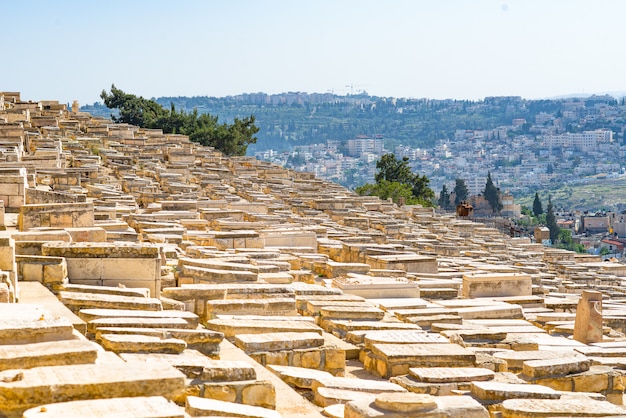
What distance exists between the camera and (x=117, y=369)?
4.79 metres

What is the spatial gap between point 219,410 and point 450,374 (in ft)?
7.70

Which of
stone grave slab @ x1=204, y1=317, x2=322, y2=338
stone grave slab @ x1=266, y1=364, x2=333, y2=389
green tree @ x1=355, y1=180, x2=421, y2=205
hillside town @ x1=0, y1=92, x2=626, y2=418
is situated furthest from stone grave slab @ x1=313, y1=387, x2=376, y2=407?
green tree @ x1=355, y1=180, x2=421, y2=205

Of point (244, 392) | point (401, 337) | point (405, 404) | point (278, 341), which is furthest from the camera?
point (401, 337)

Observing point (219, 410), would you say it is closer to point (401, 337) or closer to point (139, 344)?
point (139, 344)

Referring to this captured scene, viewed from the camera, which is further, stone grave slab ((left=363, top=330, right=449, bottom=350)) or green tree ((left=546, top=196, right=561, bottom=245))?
green tree ((left=546, top=196, right=561, bottom=245))

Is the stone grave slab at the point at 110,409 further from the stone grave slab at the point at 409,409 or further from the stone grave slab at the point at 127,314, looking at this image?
the stone grave slab at the point at 127,314

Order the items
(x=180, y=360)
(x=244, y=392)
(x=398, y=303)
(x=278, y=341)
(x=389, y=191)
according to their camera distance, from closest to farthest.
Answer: (x=244, y=392) → (x=180, y=360) → (x=278, y=341) → (x=398, y=303) → (x=389, y=191)

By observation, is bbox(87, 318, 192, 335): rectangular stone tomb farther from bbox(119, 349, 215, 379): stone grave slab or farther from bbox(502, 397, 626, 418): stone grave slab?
bbox(502, 397, 626, 418): stone grave slab

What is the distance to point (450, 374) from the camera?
6.81 m

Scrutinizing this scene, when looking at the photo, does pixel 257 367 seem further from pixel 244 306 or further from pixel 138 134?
pixel 138 134

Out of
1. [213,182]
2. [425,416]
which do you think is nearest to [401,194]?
[213,182]

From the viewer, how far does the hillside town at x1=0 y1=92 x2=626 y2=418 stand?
5.05 meters

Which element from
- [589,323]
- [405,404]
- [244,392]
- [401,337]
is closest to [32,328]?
[244,392]

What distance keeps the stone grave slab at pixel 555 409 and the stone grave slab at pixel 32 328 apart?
8.82ft
